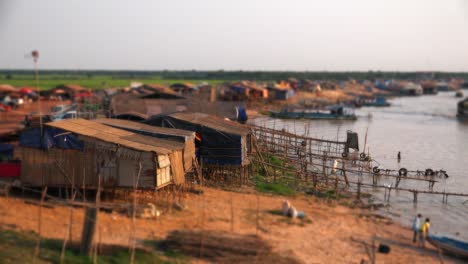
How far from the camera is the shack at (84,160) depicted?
13.1 metres

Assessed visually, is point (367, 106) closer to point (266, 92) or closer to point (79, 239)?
point (266, 92)

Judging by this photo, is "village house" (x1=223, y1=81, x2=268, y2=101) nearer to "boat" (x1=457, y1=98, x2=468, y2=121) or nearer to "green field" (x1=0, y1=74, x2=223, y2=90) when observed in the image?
"boat" (x1=457, y1=98, x2=468, y2=121)

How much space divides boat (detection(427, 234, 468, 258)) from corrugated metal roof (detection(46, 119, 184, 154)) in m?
7.44

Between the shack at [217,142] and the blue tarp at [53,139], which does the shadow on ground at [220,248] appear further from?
the shack at [217,142]

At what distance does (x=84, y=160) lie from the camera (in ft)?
43.5

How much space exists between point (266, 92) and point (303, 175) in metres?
40.0

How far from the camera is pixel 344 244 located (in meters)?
12.7

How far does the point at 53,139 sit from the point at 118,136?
1.74 metres

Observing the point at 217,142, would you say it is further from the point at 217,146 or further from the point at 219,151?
the point at 219,151

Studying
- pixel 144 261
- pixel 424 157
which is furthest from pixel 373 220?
pixel 424 157

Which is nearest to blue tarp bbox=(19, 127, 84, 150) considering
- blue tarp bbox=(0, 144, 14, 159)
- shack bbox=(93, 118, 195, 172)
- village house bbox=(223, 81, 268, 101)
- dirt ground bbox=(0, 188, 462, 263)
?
dirt ground bbox=(0, 188, 462, 263)

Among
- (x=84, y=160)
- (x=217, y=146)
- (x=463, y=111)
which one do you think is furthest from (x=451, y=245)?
(x=463, y=111)

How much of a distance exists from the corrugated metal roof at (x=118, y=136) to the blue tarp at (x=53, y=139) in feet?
0.58

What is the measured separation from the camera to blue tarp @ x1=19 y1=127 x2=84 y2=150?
1323 centimetres
